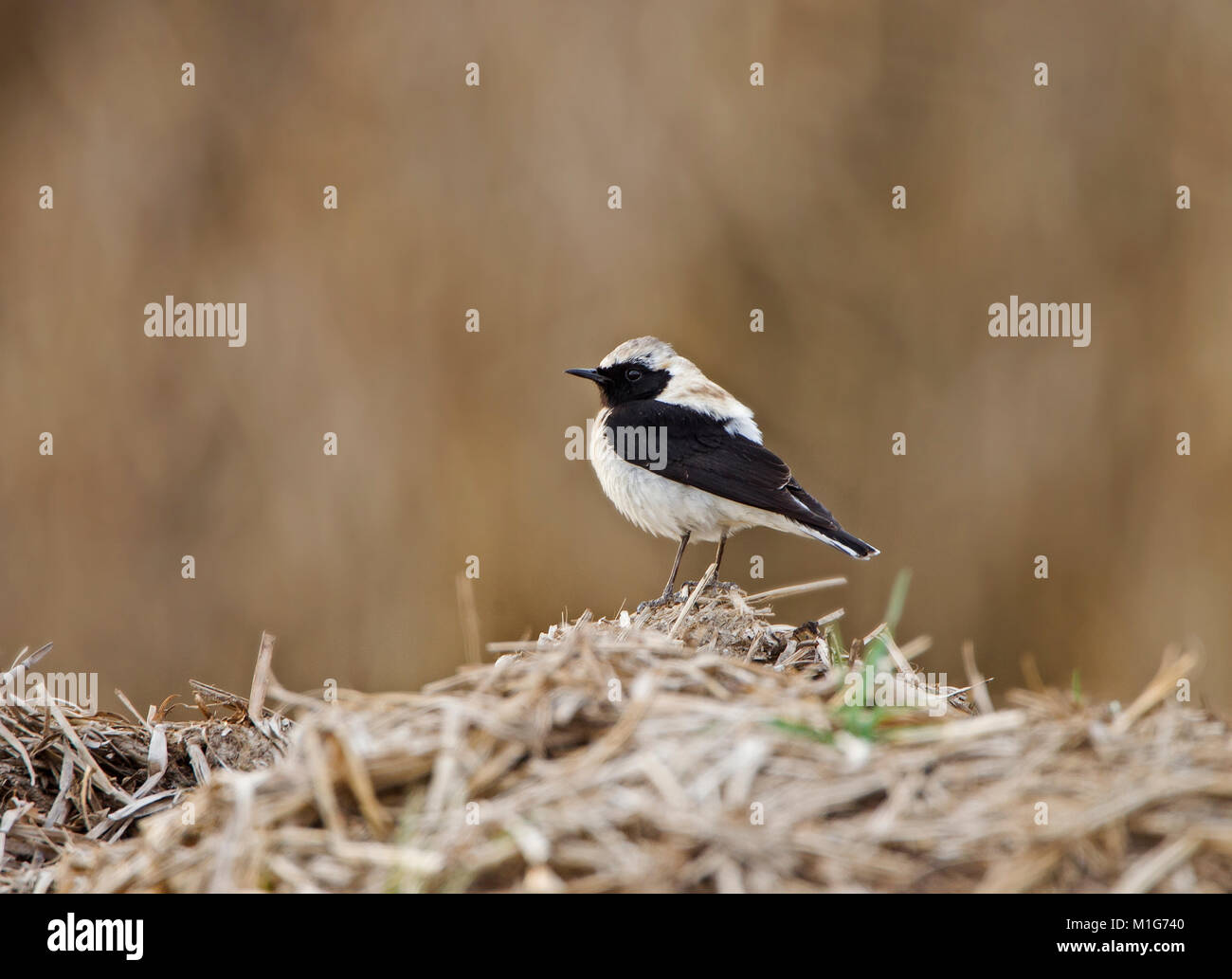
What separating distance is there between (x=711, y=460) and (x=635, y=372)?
0.87 metres

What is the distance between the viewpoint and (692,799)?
5.74 feet

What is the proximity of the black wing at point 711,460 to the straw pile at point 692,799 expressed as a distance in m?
3.10

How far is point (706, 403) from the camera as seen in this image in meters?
6.02

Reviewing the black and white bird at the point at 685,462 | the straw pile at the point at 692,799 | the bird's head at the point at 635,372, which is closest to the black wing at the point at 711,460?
the black and white bird at the point at 685,462

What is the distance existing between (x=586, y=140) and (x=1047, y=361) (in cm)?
322

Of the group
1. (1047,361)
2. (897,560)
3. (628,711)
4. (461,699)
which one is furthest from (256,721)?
(1047,361)

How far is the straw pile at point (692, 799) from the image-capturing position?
1.66m

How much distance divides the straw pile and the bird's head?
4.06 m

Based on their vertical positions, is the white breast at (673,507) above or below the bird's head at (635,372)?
below

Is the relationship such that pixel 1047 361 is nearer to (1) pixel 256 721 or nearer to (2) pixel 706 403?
(2) pixel 706 403

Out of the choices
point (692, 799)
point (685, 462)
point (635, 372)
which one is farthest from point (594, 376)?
point (692, 799)

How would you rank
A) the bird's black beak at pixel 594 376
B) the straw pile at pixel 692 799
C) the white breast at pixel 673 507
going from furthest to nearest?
the bird's black beak at pixel 594 376
the white breast at pixel 673 507
the straw pile at pixel 692 799

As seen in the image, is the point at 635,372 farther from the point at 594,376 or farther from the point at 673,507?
the point at 673,507

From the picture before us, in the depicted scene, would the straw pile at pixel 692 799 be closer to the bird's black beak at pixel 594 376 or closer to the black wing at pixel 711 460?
the black wing at pixel 711 460
